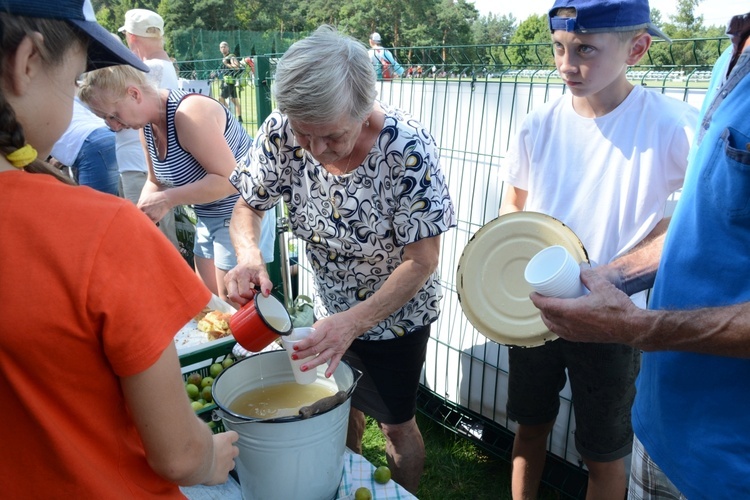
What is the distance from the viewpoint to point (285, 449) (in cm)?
134

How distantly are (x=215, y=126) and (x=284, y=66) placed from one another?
1410 mm

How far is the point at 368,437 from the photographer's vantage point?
133 inches

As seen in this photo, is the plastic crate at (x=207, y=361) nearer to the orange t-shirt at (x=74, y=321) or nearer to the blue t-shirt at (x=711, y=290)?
the orange t-shirt at (x=74, y=321)

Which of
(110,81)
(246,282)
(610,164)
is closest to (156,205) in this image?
(110,81)

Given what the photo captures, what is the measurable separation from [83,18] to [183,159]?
7.29 feet

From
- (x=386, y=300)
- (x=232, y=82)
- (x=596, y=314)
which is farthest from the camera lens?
(x=232, y=82)

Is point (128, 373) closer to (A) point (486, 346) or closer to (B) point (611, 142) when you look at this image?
(B) point (611, 142)

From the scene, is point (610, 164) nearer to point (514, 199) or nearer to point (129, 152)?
point (514, 199)

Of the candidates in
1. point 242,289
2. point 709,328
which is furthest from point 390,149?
point 709,328

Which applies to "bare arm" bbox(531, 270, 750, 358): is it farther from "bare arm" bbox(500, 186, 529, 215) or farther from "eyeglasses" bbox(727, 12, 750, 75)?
"bare arm" bbox(500, 186, 529, 215)

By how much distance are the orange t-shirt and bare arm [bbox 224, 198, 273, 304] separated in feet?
2.88

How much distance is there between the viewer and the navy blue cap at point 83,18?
81 cm

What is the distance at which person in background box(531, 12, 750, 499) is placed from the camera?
1166mm

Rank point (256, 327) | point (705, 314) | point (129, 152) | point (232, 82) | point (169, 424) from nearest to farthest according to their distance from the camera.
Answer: point (169, 424)
point (705, 314)
point (256, 327)
point (129, 152)
point (232, 82)
